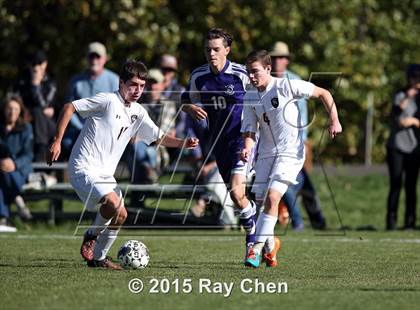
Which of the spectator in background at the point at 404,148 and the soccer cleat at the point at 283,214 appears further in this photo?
the soccer cleat at the point at 283,214

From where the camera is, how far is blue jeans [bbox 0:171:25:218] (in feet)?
44.5

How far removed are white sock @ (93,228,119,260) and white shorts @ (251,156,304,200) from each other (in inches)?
56.0

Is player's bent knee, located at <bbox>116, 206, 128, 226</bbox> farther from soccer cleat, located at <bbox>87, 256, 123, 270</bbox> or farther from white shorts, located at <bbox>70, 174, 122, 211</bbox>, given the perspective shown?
soccer cleat, located at <bbox>87, 256, 123, 270</bbox>

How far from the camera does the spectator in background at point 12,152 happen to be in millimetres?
13539

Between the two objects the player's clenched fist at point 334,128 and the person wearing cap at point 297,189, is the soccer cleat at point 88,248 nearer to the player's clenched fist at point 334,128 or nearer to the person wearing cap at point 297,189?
the player's clenched fist at point 334,128

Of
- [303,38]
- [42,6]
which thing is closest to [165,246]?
[42,6]

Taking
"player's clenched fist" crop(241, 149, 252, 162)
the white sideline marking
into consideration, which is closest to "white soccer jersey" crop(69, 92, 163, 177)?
"player's clenched fist" crop(241, 149, 252, 162)

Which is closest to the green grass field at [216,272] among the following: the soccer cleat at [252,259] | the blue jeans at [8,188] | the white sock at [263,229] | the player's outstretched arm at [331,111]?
the soccer cleat at [252,259]

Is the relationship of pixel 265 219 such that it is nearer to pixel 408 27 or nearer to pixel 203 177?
pixel 203 177

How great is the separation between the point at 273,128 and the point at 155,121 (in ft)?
16.5

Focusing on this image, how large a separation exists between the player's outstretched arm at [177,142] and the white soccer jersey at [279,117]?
57 cm

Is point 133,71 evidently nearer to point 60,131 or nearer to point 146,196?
point 60,131

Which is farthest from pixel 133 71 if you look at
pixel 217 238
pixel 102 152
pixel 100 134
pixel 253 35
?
pixel 253 35

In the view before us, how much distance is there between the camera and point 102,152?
8938 mm
